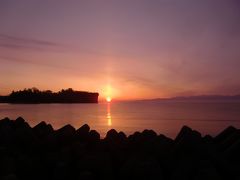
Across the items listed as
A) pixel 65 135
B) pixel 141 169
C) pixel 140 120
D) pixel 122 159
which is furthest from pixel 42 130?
pixel 140 120

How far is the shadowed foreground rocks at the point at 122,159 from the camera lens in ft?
17.0

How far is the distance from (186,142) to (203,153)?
0.47 meters

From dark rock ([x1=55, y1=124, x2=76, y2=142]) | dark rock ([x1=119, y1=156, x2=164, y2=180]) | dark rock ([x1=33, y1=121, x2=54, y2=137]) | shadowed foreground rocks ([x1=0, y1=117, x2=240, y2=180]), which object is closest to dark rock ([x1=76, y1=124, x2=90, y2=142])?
dark rock ([x1=55, y1=124, x2=76, y2=142])

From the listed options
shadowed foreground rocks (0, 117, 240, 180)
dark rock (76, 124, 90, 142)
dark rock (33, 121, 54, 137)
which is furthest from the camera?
dark rock (33, 121, 54, 137)

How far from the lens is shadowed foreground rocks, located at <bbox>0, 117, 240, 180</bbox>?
5195 mm

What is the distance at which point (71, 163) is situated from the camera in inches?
229

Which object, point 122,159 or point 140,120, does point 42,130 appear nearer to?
point 122,159

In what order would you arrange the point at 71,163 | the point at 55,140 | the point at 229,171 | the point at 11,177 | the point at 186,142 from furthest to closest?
the point at 55,140 → the point at 186,142 → the point at 71,163 → the point at 229,171 → the point at 11,177

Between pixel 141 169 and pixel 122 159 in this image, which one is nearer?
pixel 141 169

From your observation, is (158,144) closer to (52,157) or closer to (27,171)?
(52,157)

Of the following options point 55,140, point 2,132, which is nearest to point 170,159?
point 55,140

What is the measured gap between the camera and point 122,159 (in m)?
6.24

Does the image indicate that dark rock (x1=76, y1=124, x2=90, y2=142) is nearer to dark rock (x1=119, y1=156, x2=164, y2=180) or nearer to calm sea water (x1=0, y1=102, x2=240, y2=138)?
dark rock (x1=119, y1=156, x2=164, y2=180)

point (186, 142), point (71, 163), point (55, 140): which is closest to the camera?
point (71, 163)
